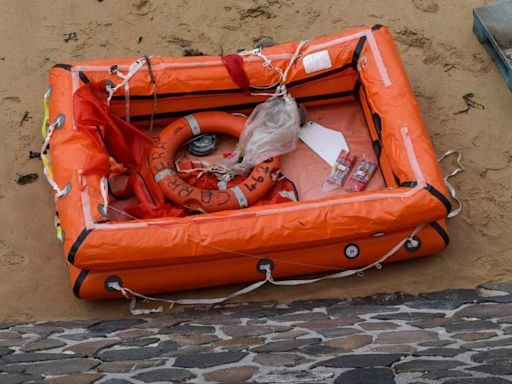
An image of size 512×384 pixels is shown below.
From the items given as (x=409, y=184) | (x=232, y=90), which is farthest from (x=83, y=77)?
(x=409, y=184)

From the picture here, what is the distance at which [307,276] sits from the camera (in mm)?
4500

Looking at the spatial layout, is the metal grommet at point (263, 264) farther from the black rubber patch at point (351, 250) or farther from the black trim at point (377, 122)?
the black trim at point (377, 122)

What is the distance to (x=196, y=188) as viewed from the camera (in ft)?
15.0

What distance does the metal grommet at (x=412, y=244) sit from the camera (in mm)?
4375

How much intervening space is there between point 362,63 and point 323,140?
0.48 metres

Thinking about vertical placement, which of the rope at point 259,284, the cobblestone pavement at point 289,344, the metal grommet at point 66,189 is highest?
the metal grommet at point 66,189

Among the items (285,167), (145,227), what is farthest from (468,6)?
(145,227)

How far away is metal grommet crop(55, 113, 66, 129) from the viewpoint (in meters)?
4.60

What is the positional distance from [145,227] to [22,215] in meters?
0.96

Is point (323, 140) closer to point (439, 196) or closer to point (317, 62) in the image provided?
point (317, 62)

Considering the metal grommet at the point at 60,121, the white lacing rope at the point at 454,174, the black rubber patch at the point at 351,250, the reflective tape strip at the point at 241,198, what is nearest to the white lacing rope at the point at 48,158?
the metal grommet at the point at 60,121

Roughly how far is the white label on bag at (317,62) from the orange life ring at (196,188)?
465mm

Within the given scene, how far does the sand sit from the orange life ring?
47 cm

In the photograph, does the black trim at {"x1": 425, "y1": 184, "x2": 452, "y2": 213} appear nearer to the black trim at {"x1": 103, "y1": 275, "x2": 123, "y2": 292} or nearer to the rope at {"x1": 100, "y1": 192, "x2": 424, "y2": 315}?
the rope at {"x1": 100, "y1": 192, "x2": 424, "y2": 315}
